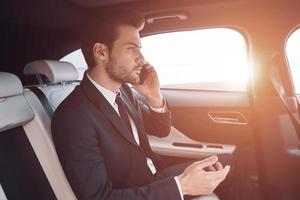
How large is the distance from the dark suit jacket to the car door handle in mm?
915

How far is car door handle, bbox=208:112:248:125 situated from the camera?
219cm

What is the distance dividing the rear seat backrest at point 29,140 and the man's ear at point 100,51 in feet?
0.86

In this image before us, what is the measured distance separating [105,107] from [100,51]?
0.19m

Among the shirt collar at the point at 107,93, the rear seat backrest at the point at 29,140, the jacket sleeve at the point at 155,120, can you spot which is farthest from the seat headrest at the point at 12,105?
the jacket sleeve at the point at 155,120

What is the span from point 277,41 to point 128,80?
0.86 meters

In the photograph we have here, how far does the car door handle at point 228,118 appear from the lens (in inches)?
86.2

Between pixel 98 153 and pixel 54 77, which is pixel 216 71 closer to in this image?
pixel 54 77

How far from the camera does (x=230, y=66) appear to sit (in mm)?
2100

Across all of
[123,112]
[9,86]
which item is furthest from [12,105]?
[123,112]

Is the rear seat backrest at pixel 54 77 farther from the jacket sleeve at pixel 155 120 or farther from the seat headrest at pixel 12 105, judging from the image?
the jacket sleeve at pixel 155 120

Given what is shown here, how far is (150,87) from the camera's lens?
1.71m

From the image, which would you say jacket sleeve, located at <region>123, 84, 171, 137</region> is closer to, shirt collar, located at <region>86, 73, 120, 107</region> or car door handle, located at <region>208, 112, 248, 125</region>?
shirt collar, located at <region>86, 73, 120, 107</region>

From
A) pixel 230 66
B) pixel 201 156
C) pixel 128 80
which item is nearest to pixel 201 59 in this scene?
pixel 230 66

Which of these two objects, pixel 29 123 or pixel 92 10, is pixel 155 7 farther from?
pixel 29 123
